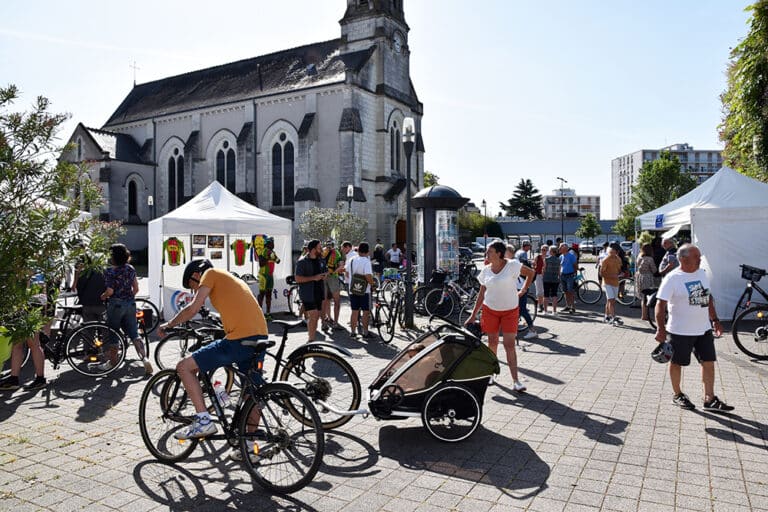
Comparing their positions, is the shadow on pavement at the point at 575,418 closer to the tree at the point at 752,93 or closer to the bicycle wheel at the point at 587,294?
the bicycle wheel at the point at 587,294

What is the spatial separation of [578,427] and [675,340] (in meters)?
1.46

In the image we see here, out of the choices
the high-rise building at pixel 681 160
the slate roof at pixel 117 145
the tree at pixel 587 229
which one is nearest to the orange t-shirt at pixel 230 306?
the slate roof at pixel 117 145

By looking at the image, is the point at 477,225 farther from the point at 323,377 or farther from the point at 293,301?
the point at 323,377

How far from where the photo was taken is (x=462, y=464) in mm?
4617

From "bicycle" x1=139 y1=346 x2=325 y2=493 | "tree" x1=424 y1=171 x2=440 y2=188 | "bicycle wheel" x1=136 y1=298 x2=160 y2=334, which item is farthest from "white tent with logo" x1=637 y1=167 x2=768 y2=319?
"tree" x1=424 y1=171 x2=440 y2=188

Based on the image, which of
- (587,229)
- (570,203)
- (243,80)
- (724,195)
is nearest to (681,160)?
(570,203)

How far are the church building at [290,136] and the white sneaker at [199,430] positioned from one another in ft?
93.5

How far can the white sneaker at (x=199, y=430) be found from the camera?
4.40 m

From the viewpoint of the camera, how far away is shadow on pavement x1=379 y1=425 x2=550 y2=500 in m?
4.26

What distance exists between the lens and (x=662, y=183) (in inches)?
2092

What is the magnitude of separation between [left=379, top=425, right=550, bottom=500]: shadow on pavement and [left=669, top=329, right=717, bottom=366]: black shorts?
210cm

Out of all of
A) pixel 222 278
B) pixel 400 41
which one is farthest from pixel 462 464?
pixel 400 41

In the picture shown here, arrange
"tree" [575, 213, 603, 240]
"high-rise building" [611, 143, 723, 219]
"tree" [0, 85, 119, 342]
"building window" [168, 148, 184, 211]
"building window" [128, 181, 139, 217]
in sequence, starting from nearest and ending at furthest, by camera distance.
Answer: "tree" [0, 85, 119, 342] → "building window" [168, 148, 184, 211] → "building window" [128, 181, 139, 217] → "tree" [575, 213, 603, 240] → "high-rise building" [611, 143, 723, 219]

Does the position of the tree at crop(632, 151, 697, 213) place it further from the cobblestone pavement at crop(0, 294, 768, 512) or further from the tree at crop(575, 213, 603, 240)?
the cobblestone pavement at crop(0, 294, 768, 512)
